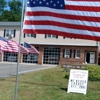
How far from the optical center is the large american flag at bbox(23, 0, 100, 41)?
7.57 m

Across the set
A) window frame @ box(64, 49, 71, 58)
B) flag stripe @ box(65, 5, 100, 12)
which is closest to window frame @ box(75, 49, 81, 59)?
window frame @ box(64, 49, 71, 58)

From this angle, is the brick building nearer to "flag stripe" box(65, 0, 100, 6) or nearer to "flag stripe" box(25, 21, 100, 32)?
"flag stripe" box(25, 21, 100, 32)

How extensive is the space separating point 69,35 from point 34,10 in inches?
49.0

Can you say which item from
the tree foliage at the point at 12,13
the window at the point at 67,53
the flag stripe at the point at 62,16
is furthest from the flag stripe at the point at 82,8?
the tree foliage at the point at 12,13

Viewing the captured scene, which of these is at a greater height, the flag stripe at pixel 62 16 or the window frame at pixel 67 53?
the flag stripe at pixel 62 16

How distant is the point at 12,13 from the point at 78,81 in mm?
63589

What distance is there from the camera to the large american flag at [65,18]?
7566 mm

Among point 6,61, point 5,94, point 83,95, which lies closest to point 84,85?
point 83,95

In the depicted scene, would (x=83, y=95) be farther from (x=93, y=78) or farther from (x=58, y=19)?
(x=93, y=78)

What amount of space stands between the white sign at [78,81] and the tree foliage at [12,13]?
201 ft

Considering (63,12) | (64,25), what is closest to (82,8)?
(63,12)

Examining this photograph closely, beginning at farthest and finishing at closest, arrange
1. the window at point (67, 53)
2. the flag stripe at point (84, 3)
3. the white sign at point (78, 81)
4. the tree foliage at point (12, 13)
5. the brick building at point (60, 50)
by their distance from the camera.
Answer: the tree foliage at point (12, 13) < the window at point (67, 53) < the brick building at point (60, 50) < the white sign at point (78, 81) < the flag stripe at point (84, 3)

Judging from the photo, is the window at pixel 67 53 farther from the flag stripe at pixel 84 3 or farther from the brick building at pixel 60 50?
the flag stripe at pixel 84 3

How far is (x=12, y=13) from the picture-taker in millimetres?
72000
